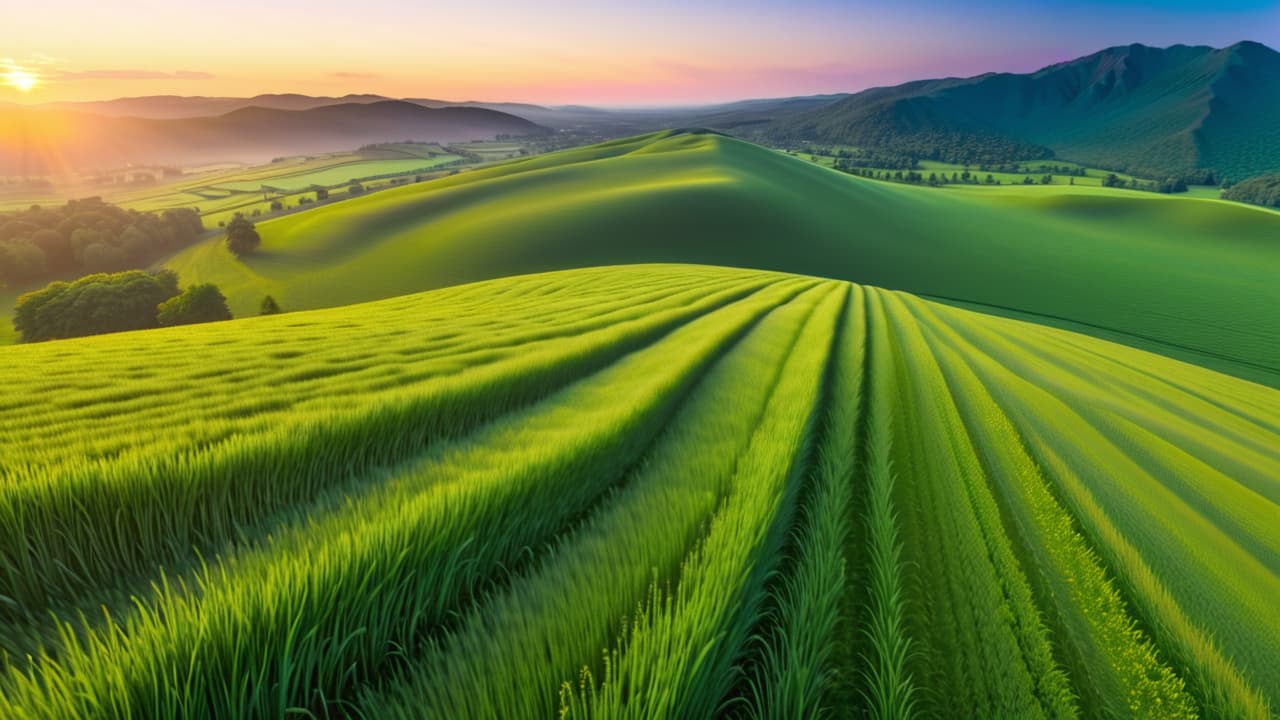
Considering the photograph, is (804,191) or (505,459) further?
(804,191)

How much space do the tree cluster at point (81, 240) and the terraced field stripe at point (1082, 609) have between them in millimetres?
93239

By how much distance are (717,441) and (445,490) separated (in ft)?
6.24

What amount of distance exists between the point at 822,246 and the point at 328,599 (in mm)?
53574

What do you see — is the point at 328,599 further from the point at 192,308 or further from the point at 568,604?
the point at 192,308

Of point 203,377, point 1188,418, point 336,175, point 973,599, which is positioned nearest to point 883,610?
point 973,599

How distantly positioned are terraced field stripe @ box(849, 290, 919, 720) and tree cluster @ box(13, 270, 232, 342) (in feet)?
173

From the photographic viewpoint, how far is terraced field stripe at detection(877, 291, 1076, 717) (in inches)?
68.1

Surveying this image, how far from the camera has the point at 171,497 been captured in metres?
2.32

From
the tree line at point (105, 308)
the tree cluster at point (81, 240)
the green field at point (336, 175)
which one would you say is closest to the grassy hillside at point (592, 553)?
the tree line at point (105, 308)

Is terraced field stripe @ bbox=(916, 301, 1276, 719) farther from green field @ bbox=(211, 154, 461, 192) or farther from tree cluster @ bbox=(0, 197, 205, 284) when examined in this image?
green field @ bbox=(211, 154, 461, 192)

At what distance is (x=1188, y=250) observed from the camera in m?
55.3

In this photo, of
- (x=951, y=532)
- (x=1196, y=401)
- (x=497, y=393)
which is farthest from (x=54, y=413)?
(x=1196, y=401)

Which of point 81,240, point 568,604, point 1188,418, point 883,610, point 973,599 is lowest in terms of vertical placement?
point 81,240

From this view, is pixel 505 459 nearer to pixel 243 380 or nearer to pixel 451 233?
pixel 243 380
